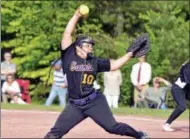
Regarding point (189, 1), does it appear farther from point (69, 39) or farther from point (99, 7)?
point (69, 39)

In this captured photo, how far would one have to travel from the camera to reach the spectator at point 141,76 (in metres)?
17.3

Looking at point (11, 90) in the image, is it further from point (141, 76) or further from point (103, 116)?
point (103, 116)

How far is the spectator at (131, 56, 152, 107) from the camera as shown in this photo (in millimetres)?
17281

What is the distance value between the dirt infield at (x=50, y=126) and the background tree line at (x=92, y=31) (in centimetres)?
595

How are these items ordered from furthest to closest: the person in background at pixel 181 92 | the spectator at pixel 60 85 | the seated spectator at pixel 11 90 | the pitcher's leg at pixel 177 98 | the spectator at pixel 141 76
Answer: the seated spectator at pixel 11 90 → the spectator at pixel 60 85 → the spectator at pixel 141 76 → the pitcher's leg at pixel 177 98 → the person in background at pixel 181 92

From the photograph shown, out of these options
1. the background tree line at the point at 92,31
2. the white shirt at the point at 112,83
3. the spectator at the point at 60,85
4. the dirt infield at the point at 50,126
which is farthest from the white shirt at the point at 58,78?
the background tree line at the point at 92,31

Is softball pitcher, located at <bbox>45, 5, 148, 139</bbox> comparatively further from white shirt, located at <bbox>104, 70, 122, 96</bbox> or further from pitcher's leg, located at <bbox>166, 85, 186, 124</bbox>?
white shirt, located at <bbox>104, 70, 122, 96</bbox>

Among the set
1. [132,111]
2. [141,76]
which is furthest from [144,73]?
[132,111]

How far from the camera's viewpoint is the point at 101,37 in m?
21.2

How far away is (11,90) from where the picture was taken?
17516mm

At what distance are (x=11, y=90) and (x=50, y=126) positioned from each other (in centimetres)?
527

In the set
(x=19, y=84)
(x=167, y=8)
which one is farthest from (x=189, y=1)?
(x=19, y=84)

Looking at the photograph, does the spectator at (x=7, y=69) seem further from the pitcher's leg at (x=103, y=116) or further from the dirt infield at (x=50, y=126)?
the pitcher's leg at (x=103, y=116)

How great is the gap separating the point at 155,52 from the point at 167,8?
6.37ft
